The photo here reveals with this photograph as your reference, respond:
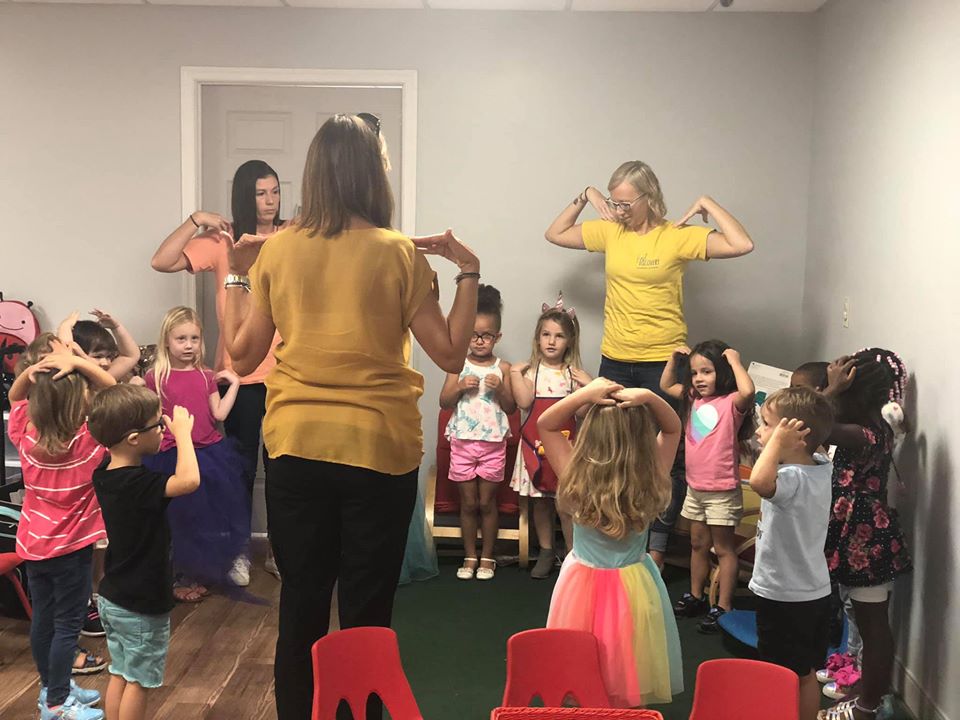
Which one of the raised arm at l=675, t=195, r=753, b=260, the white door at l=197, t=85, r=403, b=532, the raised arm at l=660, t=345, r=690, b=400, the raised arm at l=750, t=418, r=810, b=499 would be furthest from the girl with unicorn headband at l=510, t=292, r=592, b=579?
the raised arm at l=750, t=418, r=810, b=499

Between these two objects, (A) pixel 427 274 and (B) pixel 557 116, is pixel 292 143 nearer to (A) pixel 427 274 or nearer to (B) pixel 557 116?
(B) pixel 557 116

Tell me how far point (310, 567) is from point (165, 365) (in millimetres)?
2095

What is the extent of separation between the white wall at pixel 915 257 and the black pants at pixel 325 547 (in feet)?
5.51

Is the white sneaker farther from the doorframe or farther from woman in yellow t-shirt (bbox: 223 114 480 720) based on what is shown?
woman in yellow t-shirt (bbox: 223 114 480 720)

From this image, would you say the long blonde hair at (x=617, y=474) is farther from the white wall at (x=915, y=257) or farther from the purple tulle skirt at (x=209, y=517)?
the purple tulle skirt at (x=209, y=517)

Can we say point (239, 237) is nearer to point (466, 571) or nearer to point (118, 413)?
point (466, 571)

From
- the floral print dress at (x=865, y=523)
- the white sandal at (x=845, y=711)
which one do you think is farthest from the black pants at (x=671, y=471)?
the white sandal at (x=845, y=711)

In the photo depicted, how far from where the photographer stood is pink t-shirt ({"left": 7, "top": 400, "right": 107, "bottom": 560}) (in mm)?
2684

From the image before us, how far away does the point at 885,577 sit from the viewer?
2779 millimetres

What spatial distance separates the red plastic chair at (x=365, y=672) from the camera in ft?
5.86

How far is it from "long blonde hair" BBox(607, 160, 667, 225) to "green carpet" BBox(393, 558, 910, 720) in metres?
1.58

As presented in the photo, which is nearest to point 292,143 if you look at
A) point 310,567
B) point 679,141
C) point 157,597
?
point 679,141

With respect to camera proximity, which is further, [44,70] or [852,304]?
[44,70]

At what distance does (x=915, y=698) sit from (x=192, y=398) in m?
2.77
